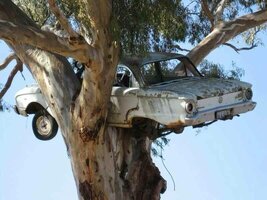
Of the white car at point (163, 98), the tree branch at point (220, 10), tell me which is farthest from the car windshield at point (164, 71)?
the tree branch at point (220, 10)

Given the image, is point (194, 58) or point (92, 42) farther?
point (194, 58)

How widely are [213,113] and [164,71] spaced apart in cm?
175

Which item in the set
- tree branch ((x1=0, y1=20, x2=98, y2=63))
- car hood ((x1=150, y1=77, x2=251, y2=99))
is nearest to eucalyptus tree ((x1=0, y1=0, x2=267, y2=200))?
tree branch ((x1=0, y1=20, x2=98, y2=63))

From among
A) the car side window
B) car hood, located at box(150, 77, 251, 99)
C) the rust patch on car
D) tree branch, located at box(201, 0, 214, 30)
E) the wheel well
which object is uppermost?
tree branch, located at box(201, 0, 214, 30)

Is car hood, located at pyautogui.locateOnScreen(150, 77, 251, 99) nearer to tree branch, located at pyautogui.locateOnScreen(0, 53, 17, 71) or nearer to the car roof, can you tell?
the car roof

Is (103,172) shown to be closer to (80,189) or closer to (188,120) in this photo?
(80,189)

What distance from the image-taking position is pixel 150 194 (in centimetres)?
1281

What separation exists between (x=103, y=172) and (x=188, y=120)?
2.31 meters

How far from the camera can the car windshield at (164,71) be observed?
466 inches

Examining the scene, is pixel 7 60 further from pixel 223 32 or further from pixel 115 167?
pixel 115 167

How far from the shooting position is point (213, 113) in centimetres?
1110

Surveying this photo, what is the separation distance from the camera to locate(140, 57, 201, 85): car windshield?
1184 cm

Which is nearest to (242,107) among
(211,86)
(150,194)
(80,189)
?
(211,86)

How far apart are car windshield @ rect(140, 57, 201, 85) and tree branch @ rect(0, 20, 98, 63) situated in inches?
72.8
